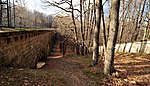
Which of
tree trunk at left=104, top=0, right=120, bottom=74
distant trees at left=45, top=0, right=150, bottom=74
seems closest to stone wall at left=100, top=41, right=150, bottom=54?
distant trees at left=45, top=0, right=150, bottom=74

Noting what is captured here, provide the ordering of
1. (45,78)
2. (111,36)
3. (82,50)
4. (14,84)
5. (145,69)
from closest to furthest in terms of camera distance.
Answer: (14,84)
(45,78)
(111,36)
(145,69)
(82,50)

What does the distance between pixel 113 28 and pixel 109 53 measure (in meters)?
1.23

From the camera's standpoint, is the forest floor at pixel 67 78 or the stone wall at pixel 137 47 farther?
the stone wall at pixel 137 47

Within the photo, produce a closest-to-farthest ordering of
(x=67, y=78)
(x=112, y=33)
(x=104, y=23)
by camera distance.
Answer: (x=67, y=78)
(x=112, y=33)
(x=104, y=23)

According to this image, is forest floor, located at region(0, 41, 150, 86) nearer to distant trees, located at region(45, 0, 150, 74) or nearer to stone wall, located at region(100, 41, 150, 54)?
distant trees, located at region(45, 0, 150, 74)

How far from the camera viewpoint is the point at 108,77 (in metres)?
8.27

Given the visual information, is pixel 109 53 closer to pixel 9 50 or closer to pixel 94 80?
pixel 94 80

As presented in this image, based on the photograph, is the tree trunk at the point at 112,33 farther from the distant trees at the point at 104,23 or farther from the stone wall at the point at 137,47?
the stone wall at the point at 137,47

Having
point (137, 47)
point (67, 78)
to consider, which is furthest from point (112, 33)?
point (137, 47)

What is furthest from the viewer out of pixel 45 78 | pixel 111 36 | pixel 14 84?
pixel 111 36

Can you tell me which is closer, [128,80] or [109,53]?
[128,80]

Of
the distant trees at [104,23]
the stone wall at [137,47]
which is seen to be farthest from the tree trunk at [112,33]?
the stone wall at [137,47]

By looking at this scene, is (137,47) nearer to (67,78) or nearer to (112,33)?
(112,33)

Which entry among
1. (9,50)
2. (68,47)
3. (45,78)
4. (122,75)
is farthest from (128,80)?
(68,47)
